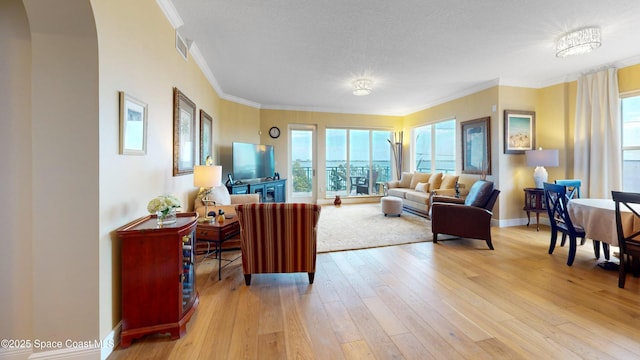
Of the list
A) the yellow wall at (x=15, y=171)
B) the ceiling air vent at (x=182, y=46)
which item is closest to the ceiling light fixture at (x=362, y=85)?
the ceiling air vent at (x=182, y=46)

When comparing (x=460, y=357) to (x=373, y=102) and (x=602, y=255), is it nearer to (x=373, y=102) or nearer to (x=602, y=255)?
(x=602, y=255)

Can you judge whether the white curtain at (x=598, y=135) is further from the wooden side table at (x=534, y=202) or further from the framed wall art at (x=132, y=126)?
the framed wall art at (x=132, y=126)

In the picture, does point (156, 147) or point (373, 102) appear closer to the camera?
point (156, 147)

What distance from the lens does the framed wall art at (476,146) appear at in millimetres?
4945

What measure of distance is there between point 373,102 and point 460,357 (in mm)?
5879

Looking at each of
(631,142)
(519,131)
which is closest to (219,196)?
(519,131)

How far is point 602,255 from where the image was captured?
329 centimetres

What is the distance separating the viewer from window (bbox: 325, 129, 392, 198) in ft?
24.5

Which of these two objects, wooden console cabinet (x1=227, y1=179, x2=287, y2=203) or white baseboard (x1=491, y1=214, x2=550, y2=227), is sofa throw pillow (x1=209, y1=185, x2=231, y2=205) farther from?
white baseboard (x1=491, y1=214, x2=550, y2=227)

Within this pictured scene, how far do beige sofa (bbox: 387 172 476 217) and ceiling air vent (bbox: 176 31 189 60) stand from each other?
15.7 ft

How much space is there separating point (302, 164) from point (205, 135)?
333 centimetres

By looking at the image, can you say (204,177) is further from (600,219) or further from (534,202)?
(534,202)

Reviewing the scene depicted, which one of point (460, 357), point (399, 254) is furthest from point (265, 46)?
point (460, 357)

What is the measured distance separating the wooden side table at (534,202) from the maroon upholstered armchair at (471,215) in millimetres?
1520
